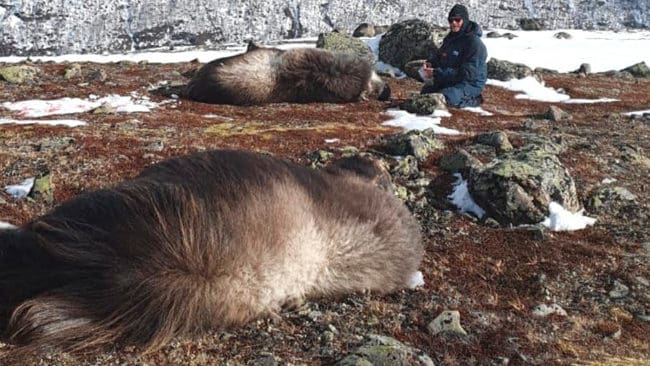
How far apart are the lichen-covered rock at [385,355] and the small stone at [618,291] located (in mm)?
1953

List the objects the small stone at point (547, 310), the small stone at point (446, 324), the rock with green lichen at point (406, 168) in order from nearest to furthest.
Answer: the small stone at point (446, 324)
the small stone at point (547, 310)
the rock with green lichen at point (406, 168)

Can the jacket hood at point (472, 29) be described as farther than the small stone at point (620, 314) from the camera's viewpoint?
Yes

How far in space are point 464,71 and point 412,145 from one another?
18.5 feet

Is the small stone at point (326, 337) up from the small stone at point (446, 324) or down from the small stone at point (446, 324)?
up

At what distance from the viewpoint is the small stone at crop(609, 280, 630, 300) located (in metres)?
4.52

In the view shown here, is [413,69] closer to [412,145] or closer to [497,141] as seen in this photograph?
[497,141]

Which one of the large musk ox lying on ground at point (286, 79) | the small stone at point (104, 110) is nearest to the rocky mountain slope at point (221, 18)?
the large musk ox lying on ground at point (286, 79)

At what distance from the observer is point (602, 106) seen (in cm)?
1409

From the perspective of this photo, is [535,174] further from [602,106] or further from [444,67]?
[602,106]

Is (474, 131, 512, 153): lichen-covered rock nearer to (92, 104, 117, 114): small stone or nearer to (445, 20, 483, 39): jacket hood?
(445, 20, 483, 39): jacket hood

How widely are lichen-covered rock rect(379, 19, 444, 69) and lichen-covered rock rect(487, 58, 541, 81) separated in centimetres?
224

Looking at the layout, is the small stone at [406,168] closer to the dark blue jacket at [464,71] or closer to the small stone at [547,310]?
the small stone at [547,310]

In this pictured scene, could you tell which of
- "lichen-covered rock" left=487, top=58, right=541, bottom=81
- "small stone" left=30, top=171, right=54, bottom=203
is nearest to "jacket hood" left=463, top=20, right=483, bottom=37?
"lichen-covered rock" left=487, top=58, right=541, bottom=81

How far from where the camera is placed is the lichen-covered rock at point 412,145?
778 cm
